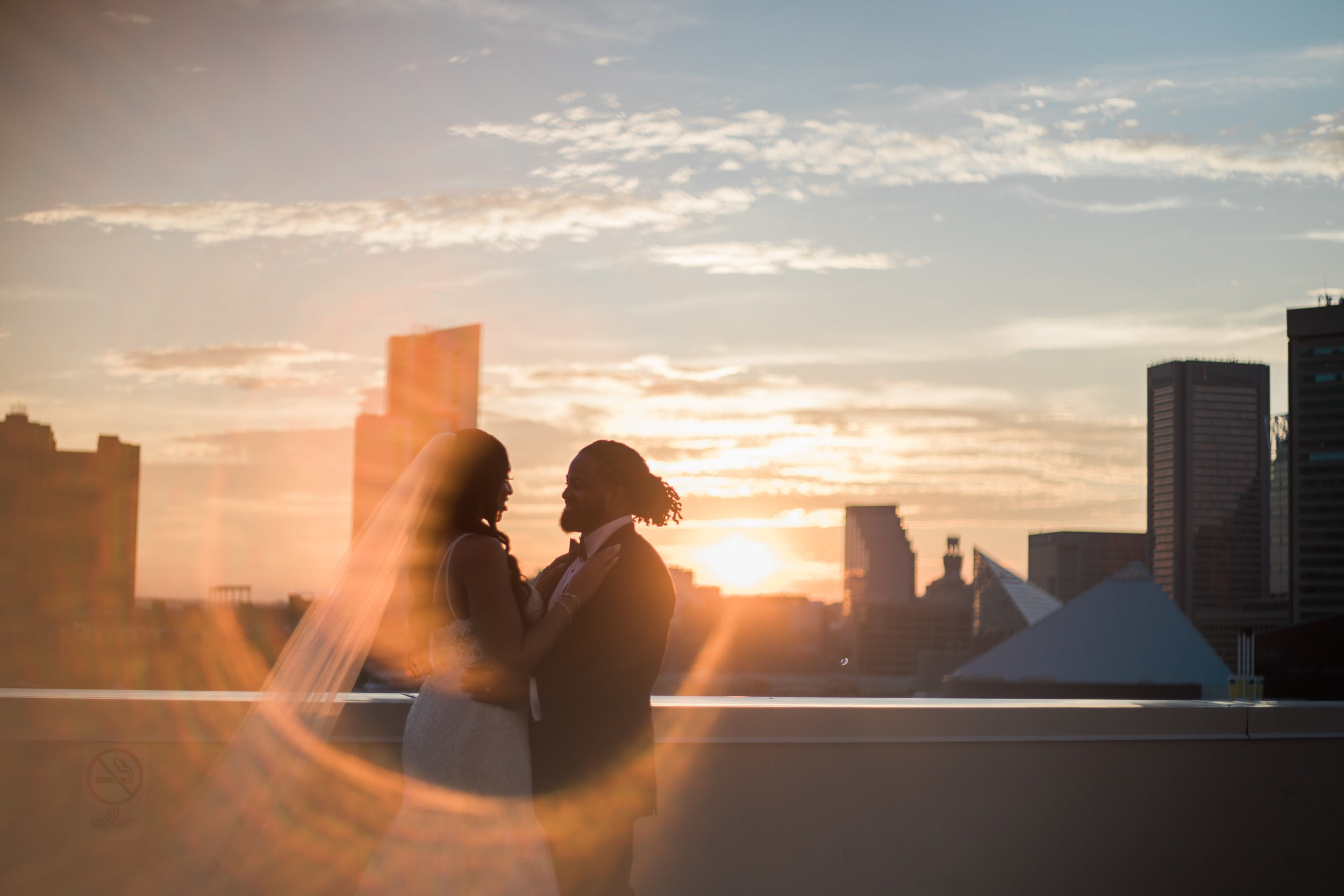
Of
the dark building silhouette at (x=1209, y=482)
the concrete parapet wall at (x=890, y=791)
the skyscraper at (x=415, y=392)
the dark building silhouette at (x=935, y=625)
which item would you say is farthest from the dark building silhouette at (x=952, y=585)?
the concrete parapet wall at (x=890, y=791)

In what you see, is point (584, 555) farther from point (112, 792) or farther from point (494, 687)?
point (112, 792)

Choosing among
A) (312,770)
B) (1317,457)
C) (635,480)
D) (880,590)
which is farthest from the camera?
(880,590)

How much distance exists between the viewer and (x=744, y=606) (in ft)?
416

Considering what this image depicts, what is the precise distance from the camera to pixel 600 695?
112 inches

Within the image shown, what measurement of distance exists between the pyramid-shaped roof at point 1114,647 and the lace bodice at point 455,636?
6525 centimetres

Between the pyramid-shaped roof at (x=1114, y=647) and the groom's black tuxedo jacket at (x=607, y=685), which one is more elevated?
the groom's black tuxedo jacket at (x=607, y=685)

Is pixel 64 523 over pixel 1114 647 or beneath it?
over

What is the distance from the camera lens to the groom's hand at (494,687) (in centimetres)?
272

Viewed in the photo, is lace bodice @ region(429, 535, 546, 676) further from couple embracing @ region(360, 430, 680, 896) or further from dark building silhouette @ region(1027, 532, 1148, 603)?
dark building silhouette @ region(1027, 532, 1148, 603)

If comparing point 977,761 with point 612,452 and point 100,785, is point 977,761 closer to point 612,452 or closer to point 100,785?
point 612,452

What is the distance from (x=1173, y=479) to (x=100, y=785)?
6568 inches

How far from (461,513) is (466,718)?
0.51m

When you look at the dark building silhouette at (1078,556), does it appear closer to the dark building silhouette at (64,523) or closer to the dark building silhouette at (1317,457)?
the dark building silhouette at (1317,457)

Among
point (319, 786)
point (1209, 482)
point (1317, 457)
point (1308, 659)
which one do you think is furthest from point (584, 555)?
point (1209, 482)
